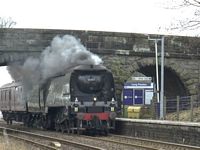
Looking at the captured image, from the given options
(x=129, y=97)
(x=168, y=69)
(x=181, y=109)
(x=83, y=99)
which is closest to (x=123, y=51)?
(x=168, y=69)

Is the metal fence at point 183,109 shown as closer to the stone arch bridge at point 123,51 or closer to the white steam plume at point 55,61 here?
the white steam plume at point 55,61

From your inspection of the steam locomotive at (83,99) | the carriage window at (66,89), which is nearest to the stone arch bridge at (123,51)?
the steam locomotive at (83,99)

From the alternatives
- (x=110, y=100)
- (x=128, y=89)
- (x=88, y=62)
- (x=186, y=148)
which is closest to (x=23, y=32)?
(x=88, y=62)

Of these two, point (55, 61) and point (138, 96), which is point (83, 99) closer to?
point (55, 61)

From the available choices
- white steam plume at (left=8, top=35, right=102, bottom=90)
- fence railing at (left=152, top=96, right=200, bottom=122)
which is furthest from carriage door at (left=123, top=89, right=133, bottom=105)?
white steam plume at (left=8, top=35, right=102, bottom=90)

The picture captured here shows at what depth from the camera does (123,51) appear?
3400 centimetres

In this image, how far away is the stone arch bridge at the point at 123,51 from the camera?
31.4 m

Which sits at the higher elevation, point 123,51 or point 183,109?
point 123,51

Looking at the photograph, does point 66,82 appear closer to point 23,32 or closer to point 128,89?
point 23,32

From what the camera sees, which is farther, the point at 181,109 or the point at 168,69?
the point at 168,69

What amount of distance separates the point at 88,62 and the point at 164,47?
11.5 metres

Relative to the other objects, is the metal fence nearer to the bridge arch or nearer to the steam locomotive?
the steam locomotive

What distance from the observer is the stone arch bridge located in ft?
103

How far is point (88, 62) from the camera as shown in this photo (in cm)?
2452
